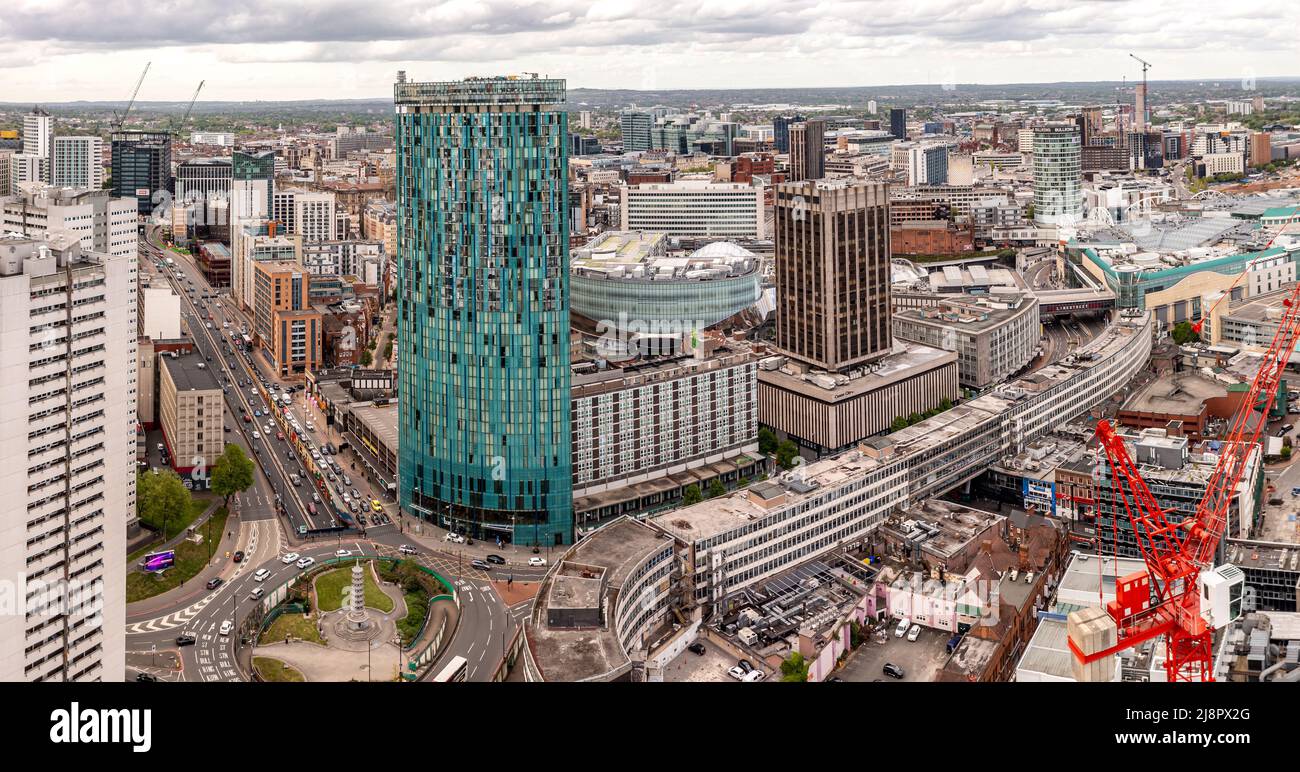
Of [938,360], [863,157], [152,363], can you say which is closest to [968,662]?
[938,360]

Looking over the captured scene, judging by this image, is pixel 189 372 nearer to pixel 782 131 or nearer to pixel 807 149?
pixel 807 149

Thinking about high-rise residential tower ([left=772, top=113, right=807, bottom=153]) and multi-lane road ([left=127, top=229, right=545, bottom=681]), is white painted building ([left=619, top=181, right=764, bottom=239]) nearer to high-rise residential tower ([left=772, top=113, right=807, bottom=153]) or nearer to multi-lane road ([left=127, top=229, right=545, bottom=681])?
multi-lane road ([left=127, top=229, right=545, bottom=681])

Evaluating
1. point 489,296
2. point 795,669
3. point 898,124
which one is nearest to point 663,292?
point 489,296

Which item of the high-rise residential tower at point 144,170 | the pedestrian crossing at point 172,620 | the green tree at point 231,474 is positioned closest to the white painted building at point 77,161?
the high-rise residential tower at point 144,170

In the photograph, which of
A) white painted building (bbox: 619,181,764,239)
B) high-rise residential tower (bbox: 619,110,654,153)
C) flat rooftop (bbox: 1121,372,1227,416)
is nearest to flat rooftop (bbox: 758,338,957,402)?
flat rooftop (bbox: 1121,372,1227,416)

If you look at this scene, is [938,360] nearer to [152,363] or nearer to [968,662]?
[968,662]

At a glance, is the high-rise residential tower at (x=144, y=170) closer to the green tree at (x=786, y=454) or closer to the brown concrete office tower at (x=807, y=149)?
the brown concrete office tower at (x=807, y=149)
